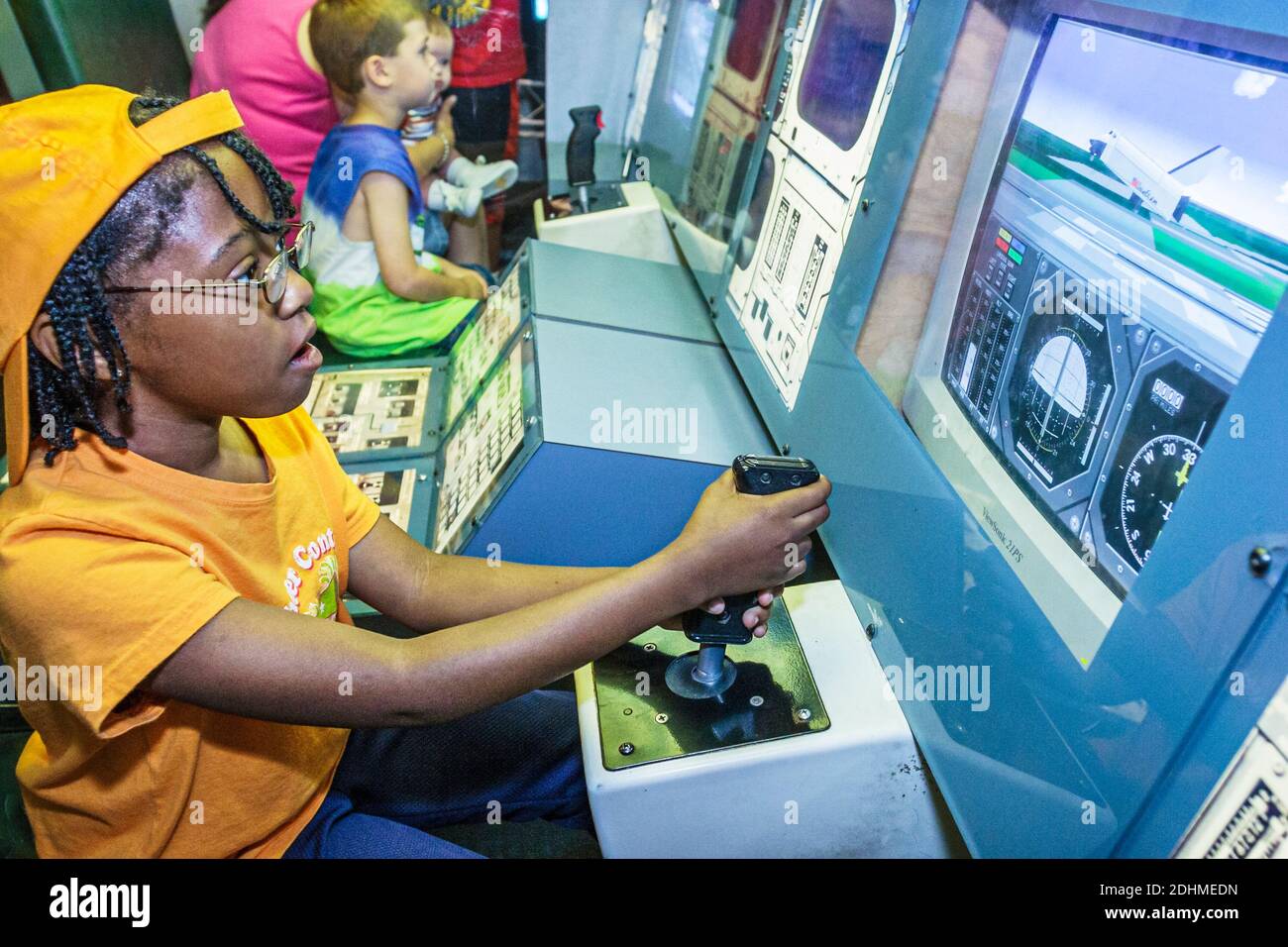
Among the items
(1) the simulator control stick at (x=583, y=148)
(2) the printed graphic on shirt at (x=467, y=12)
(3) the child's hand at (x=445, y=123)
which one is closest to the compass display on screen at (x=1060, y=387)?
(1) the simulator control stick at (x=583, y=148)

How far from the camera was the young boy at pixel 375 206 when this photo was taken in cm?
240

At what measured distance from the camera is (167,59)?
3461mm

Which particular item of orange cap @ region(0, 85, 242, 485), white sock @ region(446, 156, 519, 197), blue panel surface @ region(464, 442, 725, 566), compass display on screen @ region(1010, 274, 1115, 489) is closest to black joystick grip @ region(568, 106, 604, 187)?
white sock @ region(446, 156, 519, 197)

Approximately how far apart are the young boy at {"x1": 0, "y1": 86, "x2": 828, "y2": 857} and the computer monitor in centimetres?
25

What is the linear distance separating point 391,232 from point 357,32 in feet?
2.09

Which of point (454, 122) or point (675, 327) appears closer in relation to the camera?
point (675, 327)

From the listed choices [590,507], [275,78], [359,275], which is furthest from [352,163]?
[590,507]

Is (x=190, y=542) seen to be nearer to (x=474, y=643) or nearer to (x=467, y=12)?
(x=474, y=643)

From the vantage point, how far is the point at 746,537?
1035 millimetres

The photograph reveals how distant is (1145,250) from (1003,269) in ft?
0.71

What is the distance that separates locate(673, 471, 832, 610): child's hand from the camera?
103 centimetres

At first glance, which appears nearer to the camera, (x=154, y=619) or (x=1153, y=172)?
(x=1153, y=172)

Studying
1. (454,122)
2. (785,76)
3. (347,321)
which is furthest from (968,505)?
(454,122)

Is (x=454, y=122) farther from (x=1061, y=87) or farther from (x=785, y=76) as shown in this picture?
(x=1061, y=87)
